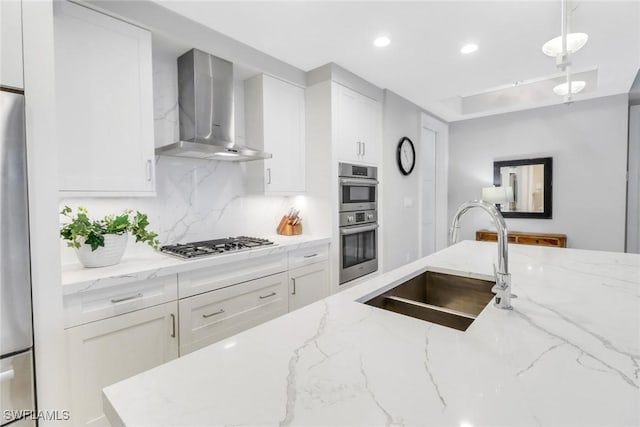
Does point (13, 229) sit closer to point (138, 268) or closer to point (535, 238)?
point (138, 268)

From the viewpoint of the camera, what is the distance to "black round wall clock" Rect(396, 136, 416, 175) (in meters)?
3.68

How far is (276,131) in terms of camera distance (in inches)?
106

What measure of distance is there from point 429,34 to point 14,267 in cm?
272

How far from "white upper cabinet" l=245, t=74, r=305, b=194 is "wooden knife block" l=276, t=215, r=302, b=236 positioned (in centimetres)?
29

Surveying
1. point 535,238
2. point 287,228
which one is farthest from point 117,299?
point 535,238

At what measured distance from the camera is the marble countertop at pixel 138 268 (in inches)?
55.9

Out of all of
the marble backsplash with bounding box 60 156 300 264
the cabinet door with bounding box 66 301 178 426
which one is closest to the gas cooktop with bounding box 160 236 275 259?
the marble backsplash with bounding box 60 156 300 264

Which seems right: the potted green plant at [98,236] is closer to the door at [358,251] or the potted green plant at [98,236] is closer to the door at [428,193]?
the door at [358,251]

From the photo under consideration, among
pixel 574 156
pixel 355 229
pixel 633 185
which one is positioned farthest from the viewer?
pixel 574 156

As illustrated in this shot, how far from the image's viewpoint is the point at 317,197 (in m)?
2.88

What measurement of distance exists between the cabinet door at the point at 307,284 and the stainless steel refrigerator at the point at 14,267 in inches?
60.7

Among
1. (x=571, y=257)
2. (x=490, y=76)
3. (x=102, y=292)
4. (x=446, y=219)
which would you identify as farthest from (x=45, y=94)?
(x=446, y=219)

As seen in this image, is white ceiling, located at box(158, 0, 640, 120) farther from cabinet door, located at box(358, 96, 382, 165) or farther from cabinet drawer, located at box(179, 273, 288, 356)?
cabinet drawer, located at box(179, 273, 288, 356)

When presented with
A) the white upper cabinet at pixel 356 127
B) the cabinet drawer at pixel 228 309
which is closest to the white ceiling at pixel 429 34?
the white upper cabinet at pixel 356 127
